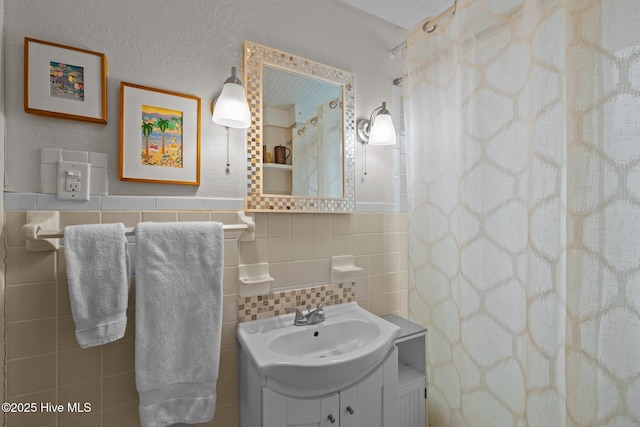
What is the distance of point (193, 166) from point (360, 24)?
3.76 ft

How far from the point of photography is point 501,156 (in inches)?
43.2

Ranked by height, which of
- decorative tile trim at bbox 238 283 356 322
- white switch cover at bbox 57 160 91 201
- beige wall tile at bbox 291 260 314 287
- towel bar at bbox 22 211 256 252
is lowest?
decorative tile trim at bbox 238 283 356 322

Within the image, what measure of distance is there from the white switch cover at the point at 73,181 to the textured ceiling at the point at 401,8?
4.49 feet

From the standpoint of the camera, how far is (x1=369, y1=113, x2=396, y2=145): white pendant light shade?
1.41 metres

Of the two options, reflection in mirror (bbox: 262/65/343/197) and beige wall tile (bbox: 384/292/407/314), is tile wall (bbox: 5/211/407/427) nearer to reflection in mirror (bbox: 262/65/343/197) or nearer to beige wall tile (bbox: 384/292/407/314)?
reflection in mirror (bbox: 262/65/343/197)

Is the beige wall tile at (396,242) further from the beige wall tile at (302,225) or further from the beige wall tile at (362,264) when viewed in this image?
the beige wall tile at (302,225)

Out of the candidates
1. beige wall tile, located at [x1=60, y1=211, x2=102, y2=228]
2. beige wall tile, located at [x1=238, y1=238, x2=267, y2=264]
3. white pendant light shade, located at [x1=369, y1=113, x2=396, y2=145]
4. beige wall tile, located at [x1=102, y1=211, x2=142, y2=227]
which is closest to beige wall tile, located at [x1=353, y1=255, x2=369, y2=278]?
beige wall tile, located at [x1=238, y1=238, x2=267, y2=264]

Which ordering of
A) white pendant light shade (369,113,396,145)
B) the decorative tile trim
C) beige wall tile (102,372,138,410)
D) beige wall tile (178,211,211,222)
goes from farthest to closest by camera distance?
1. white pendant light shade (369,113,396,145)
2. the decorative tile trim
3. beige wall tile (178,211,211,222)
4. beige wall tile (102,372,138,410)

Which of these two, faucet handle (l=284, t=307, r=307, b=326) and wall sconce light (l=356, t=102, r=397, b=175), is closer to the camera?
faucet handle (l=284, t=307, r=307, b=326)

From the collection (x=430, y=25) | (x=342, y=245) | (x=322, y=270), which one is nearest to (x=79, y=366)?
(x=322, y=270)

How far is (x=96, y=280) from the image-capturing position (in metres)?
0.84

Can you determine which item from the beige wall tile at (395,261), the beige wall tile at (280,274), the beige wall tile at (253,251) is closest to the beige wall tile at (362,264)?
the beige wall tile at (395,261)

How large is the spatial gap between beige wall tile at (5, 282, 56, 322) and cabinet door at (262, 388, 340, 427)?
71cm

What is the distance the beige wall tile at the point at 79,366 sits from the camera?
901 millimetres
